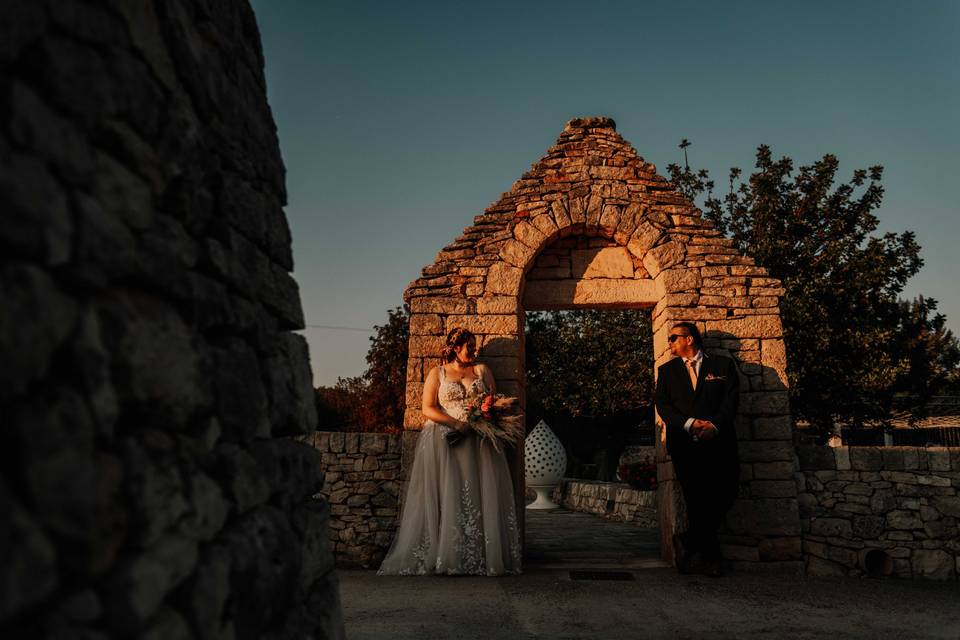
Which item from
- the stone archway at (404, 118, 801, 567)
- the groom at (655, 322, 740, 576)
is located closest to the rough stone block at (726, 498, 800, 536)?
the stone archway at (404, 118, 801, 567)

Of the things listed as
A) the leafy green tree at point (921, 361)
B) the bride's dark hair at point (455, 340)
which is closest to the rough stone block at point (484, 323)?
the bride's dark hair at point (455, 340)

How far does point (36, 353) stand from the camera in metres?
1.15

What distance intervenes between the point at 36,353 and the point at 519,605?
3983 mm

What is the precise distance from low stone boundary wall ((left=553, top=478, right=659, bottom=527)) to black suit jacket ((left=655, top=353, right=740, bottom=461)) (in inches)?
164

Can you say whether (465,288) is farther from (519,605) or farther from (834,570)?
(834,570)

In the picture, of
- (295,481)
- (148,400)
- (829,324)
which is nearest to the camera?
(148,400)

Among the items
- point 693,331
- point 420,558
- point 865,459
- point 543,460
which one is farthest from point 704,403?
point 543,460

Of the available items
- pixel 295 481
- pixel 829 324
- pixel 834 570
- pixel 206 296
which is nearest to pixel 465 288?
pixel 834 570

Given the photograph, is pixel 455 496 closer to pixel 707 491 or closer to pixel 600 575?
pixel 600 575

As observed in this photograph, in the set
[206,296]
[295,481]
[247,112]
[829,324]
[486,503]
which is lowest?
[486,503]

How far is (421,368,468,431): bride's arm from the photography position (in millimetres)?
6016

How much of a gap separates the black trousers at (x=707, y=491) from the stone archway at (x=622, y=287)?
41cm

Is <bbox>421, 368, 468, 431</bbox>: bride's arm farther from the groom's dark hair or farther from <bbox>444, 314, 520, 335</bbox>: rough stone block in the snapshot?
the groom's dark hair

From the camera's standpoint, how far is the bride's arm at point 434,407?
6.02m
